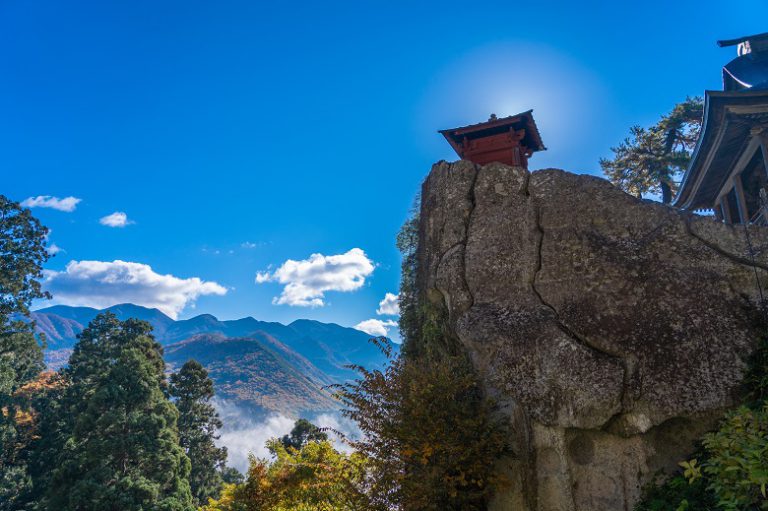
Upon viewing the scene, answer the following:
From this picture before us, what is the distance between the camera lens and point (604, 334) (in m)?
11.0

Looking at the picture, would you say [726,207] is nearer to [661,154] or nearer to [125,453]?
[661,154]

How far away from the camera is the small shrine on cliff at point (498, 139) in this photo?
67.1 feet

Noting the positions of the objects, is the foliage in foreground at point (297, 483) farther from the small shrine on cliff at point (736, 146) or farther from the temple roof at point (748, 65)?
the temple roof at point (748, 65)

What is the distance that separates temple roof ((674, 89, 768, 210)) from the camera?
11453mm

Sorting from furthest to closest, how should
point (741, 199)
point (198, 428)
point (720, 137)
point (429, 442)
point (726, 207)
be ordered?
point (198, 428)
point (726, 207)
point (741, 199)
point (720, 137)
point (429, 442)

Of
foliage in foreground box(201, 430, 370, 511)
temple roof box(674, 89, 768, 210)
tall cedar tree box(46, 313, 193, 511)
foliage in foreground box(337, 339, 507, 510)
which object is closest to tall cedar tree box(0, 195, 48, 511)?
tall cedar tree box(46, 313, 193, 511)

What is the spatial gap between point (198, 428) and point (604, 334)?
115ft

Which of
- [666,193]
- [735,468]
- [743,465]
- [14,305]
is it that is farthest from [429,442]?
[14,305]

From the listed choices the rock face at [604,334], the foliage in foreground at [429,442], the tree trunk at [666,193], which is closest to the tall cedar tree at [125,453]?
the foliage in foreground at [429,442]

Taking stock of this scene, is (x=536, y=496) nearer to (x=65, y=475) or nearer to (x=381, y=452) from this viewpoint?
(x=381, y=452)

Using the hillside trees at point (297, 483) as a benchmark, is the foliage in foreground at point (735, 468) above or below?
above

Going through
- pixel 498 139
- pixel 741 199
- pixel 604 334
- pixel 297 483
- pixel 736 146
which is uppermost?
pixel 498 139

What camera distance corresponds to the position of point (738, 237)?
36.8ft

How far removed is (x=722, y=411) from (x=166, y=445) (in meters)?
24.4
